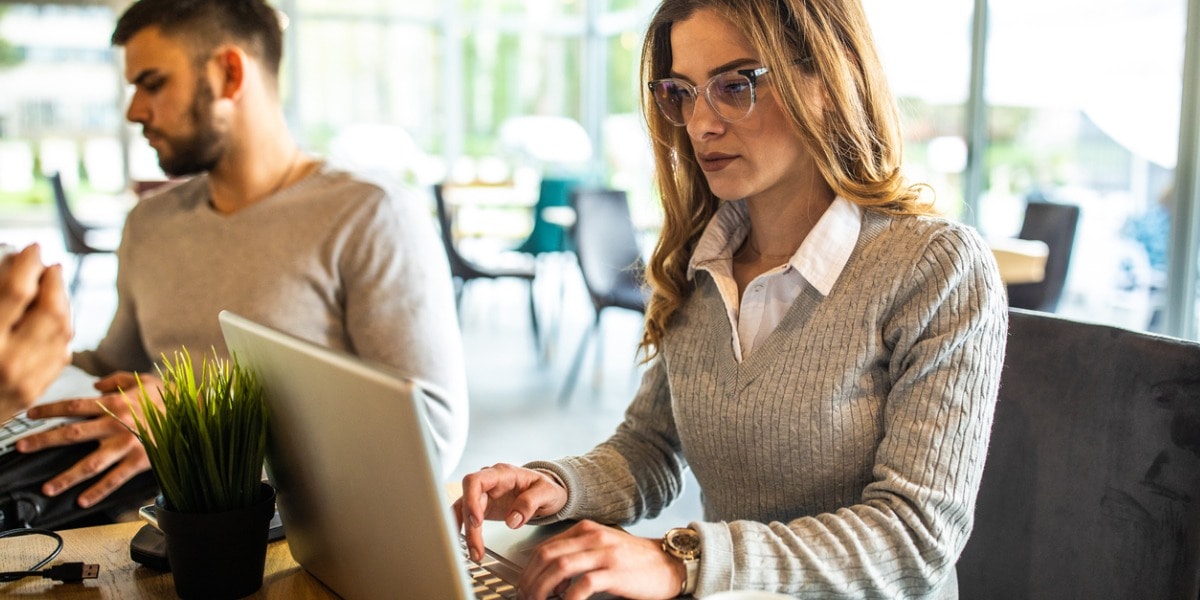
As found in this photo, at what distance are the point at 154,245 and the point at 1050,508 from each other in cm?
158

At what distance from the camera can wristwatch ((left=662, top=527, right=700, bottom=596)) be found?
0.98m

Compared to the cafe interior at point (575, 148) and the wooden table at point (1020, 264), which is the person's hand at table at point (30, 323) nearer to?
the cafe interior at point (575, 148)

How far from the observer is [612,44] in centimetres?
1035

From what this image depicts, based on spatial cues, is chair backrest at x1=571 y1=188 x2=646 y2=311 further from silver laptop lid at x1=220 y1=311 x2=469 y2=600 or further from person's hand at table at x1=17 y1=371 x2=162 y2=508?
silver laptop lid at x1=220 y1=311 x2=469 y2=600

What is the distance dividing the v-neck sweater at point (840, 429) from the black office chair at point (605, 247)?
332 centimetres

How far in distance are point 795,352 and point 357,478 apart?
589 mm

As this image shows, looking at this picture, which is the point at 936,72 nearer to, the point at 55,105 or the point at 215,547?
the point at 215,547

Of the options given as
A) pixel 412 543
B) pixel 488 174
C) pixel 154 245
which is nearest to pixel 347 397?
pixel 412 543

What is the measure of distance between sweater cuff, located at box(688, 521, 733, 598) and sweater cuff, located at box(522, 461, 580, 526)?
25 cm

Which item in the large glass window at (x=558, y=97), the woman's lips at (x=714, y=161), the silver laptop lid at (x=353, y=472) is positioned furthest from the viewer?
the large glass window at (x=558, y=97)

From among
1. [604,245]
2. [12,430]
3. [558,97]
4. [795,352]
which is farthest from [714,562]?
[558,97]

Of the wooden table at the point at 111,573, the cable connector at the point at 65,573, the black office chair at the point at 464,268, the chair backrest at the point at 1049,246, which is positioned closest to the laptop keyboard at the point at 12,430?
the wooden table at the point at 111,573

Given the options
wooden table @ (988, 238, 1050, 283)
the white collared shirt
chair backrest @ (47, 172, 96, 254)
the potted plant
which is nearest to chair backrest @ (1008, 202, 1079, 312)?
wooden table @ (988, 238, 1050, 283)

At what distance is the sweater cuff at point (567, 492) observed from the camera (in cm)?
119
